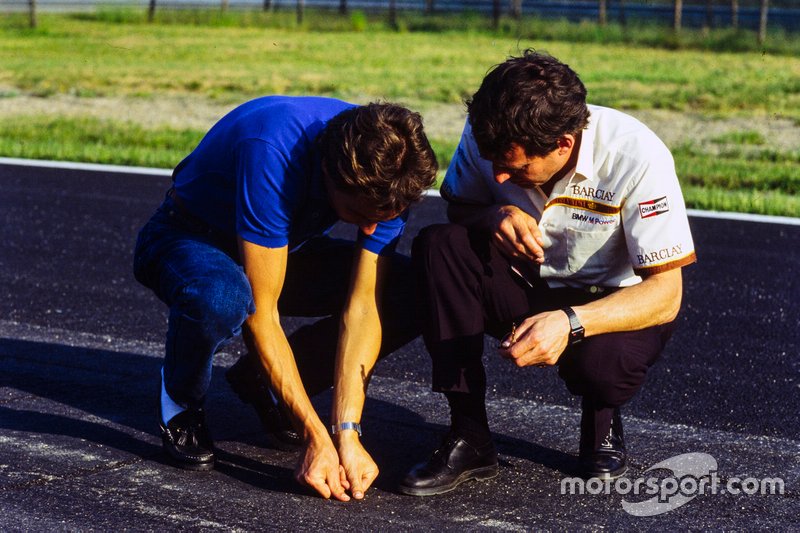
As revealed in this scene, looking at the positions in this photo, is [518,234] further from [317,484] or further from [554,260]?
[317,484]

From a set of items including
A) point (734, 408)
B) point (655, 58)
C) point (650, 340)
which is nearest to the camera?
point (650, 340)

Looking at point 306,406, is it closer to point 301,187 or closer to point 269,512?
point 269,512

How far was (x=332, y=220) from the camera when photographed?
12.0ft

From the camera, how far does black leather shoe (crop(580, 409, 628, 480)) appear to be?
3625 millimetres

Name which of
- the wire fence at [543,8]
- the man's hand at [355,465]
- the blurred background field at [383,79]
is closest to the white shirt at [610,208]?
the man's hand at [355,465]

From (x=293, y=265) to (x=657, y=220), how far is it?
121cm

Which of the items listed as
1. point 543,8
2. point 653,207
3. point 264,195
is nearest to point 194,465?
point 264,195

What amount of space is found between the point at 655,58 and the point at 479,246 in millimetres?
19483

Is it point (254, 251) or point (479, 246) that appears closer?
point (254, 251)

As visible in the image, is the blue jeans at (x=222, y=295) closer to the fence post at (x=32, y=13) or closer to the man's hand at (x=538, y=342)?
the man's hand at (x=538, y=342)

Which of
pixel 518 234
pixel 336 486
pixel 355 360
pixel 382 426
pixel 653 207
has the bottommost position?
pixel 382 426

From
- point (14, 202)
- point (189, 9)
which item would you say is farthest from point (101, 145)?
point (189, 9)

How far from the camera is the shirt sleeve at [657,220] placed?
134 inches

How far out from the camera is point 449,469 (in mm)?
3549
